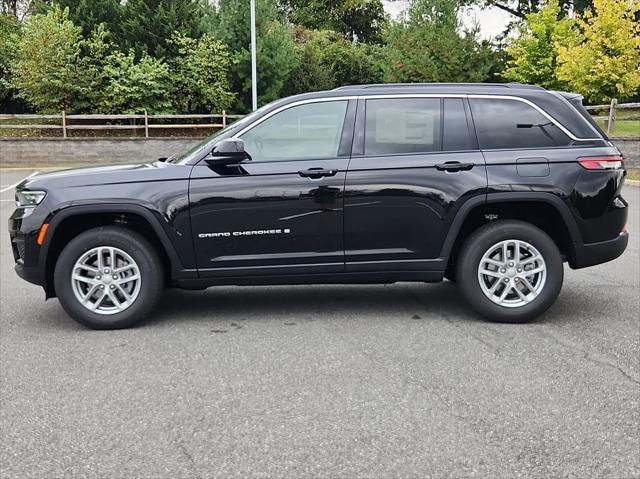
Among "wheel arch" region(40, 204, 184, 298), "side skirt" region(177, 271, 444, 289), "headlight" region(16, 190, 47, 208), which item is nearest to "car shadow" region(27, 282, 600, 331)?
"side skirt" region(177, 271, 444, 289)

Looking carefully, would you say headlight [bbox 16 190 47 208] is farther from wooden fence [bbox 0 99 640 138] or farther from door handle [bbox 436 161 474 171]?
wooden fence [bbox 0 99 640 138]

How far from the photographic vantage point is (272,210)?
507 cm

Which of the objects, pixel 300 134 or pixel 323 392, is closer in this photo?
pixel 323 392

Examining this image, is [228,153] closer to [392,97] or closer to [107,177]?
[107,177]

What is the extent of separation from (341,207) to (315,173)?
0.32 m

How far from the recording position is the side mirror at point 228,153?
494 cm

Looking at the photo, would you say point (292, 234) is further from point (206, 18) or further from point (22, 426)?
point (206, 18)

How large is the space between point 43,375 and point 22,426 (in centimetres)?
78

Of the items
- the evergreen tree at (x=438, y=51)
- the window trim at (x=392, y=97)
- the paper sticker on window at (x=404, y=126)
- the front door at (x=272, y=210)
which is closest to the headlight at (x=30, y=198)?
the front door at (x=272, y=210)

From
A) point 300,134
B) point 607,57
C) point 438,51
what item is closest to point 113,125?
point 438,51

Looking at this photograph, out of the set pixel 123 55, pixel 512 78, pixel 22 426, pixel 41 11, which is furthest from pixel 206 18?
pixel 22 426

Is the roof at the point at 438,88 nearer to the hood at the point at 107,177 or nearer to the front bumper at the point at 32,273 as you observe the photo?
the hood at the point at 107,177

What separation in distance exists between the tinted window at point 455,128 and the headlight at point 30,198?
3063mm

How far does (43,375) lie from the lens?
4148 mm
